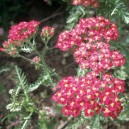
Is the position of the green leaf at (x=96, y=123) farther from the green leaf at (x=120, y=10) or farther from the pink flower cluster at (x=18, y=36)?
the green leaf at (x=120, y=10)

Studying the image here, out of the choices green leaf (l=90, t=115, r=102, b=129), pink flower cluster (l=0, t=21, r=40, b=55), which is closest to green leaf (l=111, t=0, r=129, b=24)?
pink flower cluster (l=0, t=21, r=40, b=55)

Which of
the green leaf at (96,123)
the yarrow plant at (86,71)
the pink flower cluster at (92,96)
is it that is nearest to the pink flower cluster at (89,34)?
the yarrow plant at (86,71)

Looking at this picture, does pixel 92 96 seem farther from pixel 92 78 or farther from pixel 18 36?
pixel 18 36

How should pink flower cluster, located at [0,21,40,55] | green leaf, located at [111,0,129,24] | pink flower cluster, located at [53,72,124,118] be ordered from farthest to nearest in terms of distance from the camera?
1. green leaf, located at [111,0,129,24]
2. pink flower cluster, located at [0,21,40,55]
3. pink flower cluster, located at [53,72,124,118]

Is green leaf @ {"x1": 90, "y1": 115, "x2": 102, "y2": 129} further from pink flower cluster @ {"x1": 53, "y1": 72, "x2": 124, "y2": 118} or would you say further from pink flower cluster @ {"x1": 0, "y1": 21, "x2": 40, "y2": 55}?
pink flower cluster @ {"x1": 0, "y1": 21, "x2": 40, "y2": 55}

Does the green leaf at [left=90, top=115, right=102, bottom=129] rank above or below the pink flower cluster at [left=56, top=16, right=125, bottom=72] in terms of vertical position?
below

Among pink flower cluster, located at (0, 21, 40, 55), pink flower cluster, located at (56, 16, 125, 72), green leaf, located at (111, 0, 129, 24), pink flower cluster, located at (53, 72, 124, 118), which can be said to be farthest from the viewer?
green leaf, located at (111, 0, 129, 24)

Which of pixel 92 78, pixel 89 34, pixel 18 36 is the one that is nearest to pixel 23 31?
pixel 18 36

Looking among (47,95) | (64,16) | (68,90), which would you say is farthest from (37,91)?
(68,90)
